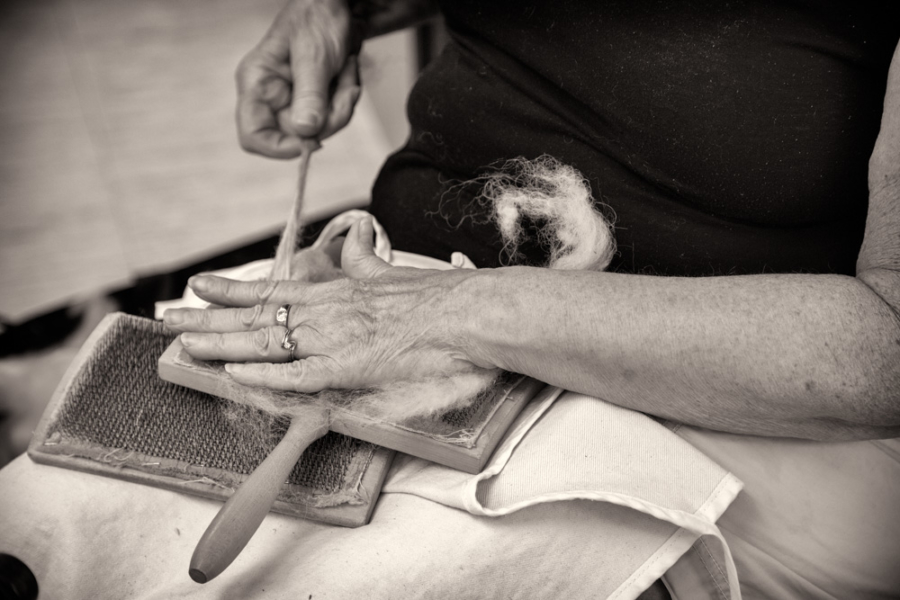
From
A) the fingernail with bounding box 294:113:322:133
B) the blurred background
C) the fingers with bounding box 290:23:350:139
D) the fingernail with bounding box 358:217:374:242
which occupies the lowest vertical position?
the blurred background

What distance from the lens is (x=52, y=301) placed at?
2.05m

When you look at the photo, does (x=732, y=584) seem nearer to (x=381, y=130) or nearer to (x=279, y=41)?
(x=279, y=41)

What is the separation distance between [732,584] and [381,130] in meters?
2.41

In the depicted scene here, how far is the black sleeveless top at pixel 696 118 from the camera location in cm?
77

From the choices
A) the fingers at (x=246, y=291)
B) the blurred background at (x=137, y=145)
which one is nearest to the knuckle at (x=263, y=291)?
the fingers at (x=246, y=291)

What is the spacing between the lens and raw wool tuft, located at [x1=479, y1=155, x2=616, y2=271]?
85cm

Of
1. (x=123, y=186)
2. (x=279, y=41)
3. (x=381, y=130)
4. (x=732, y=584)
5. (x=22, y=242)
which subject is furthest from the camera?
(x=381, y=130)

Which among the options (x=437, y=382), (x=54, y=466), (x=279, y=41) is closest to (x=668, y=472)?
(x=437, y=382)

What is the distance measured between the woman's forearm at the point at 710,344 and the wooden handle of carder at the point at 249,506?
8.2 inches

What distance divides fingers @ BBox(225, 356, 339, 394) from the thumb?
149 millimetres

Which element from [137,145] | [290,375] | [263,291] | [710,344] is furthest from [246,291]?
[137,145]

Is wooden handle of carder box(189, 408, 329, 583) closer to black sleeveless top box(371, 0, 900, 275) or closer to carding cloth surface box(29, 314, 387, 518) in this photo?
carding cloth surface box(29, 314, 387, 518)

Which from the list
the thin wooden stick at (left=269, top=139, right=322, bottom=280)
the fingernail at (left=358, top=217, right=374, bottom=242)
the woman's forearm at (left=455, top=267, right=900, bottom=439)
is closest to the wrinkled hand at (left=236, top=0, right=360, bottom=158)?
the thin wooden stick at (left=269, top=139, right=322, bottom=280)

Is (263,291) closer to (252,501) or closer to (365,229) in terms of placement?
(365,229)
